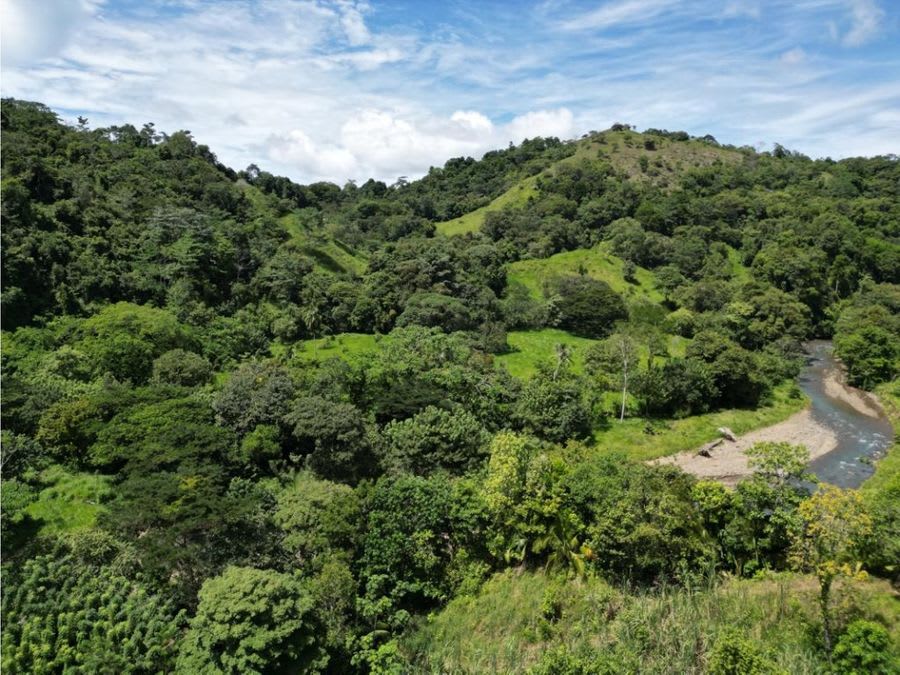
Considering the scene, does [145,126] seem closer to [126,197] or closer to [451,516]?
[126,197]

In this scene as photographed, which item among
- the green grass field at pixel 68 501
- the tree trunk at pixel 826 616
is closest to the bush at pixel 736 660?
the tree trunk at pixel 826 616

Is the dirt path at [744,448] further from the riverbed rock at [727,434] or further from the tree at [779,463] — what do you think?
the tree at [779,463]

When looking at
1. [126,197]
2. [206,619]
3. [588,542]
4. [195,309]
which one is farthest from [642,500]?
[126,197]

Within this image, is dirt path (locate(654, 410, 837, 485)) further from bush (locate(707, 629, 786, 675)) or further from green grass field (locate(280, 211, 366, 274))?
green grass field (locate(280, 211, 366, 274))

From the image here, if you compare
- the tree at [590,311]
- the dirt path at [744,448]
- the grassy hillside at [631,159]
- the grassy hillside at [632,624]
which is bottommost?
the grassy hillside at [632,624]

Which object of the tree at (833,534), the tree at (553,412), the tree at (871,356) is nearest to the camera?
the tree at (833,534)

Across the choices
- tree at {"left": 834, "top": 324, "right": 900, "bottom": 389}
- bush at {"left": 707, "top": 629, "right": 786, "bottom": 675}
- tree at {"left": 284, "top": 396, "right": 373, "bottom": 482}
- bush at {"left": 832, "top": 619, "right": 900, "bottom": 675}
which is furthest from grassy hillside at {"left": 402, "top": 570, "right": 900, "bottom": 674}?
tree at {"left": 834, "top": 324, "right": 900, "bottom": 389}
